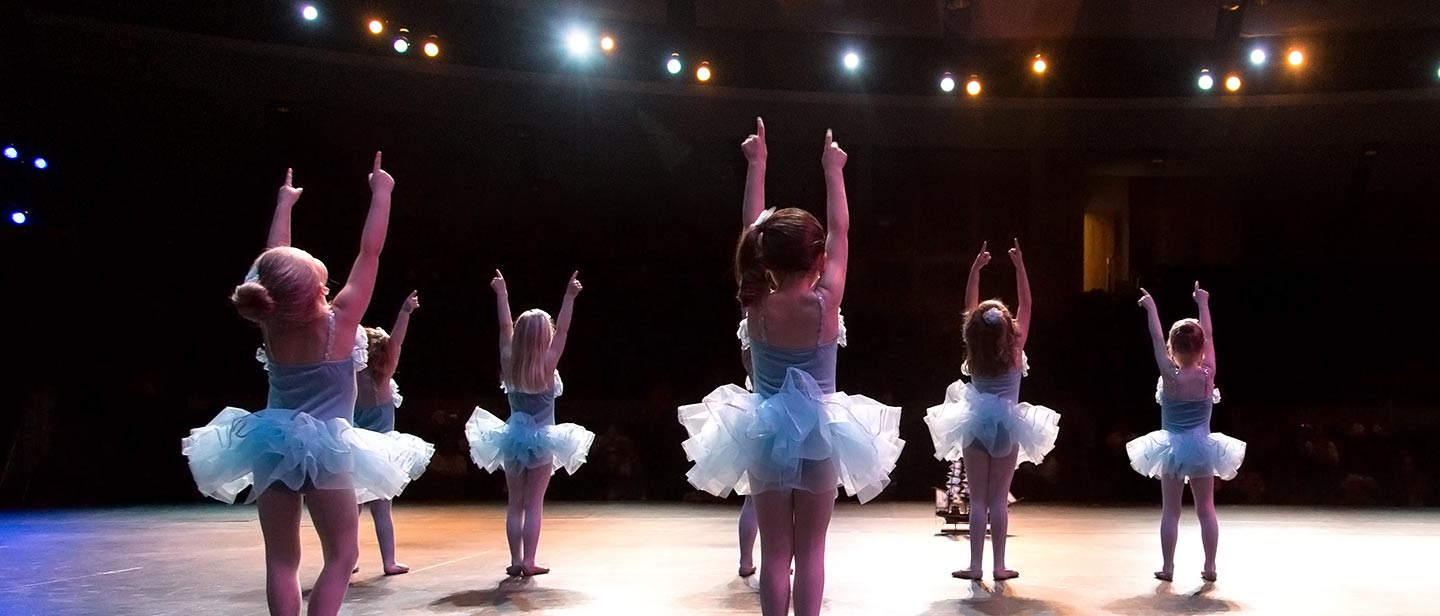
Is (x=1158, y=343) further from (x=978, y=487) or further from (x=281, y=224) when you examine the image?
(x=281, y=224)

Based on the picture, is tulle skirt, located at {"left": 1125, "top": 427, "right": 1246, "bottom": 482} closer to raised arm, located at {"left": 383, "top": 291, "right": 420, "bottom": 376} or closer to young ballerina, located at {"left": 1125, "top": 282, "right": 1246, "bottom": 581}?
young ballerina, located at {"left": 1125, "top": 282, "right": 1246, "bottom": 581}

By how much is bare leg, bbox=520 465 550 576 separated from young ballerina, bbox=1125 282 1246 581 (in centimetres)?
305

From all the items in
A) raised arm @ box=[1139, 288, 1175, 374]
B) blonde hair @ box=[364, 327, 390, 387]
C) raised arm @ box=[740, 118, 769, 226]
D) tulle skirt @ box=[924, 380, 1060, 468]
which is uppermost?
raised arm @ box=[740, 118, 769, 226]

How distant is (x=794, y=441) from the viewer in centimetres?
296

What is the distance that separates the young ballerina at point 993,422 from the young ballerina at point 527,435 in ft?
6.39

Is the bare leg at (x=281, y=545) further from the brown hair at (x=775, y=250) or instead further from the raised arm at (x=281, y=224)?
the brown hair at (x=775, y=250)

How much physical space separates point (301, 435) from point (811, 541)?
1.45 metres

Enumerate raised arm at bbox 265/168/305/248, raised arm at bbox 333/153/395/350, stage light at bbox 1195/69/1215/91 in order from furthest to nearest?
stage light at bbox 1195/69/1215/91 < raised arm at bbox 265/168/305/248 < raised arm at bbox 333/153/395/350

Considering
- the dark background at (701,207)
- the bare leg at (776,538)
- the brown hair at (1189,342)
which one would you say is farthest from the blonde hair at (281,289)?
the dark background at (701,207)

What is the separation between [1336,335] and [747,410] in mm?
11802

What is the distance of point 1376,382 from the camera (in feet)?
40.8

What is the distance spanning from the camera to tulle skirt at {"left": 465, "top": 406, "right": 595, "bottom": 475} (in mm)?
5582

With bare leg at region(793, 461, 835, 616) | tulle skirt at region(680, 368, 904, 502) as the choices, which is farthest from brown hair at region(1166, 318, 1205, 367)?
bare leg at region(793, 461, 835, 616)

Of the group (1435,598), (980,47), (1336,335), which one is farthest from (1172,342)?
(1336,335)
